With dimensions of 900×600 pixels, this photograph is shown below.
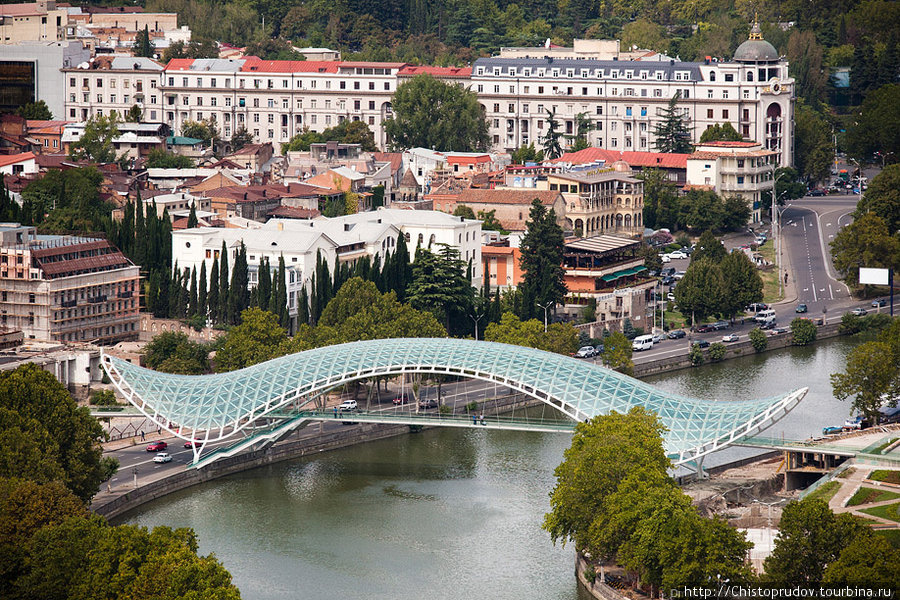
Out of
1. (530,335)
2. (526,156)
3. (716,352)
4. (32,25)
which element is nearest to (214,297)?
(530,335)

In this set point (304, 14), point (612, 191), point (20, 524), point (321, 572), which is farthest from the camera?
point (304, 14)

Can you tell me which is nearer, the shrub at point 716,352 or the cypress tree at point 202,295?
the cypress tree at point 202,295

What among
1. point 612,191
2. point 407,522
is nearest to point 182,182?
point 612,191

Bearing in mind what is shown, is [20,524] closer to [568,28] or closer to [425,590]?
[425,590]

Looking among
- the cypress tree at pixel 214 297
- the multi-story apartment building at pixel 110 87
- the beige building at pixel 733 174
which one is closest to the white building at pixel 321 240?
the cypress tree at pixel 214 297

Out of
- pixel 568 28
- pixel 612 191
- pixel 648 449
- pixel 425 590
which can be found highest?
pixel 568 28

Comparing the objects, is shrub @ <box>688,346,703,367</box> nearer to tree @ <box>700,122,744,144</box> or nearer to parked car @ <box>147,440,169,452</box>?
parked car @ <box>147,440,169,452</box>

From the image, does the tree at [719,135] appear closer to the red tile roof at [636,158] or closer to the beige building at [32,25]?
the red tile roof at [636,158]
